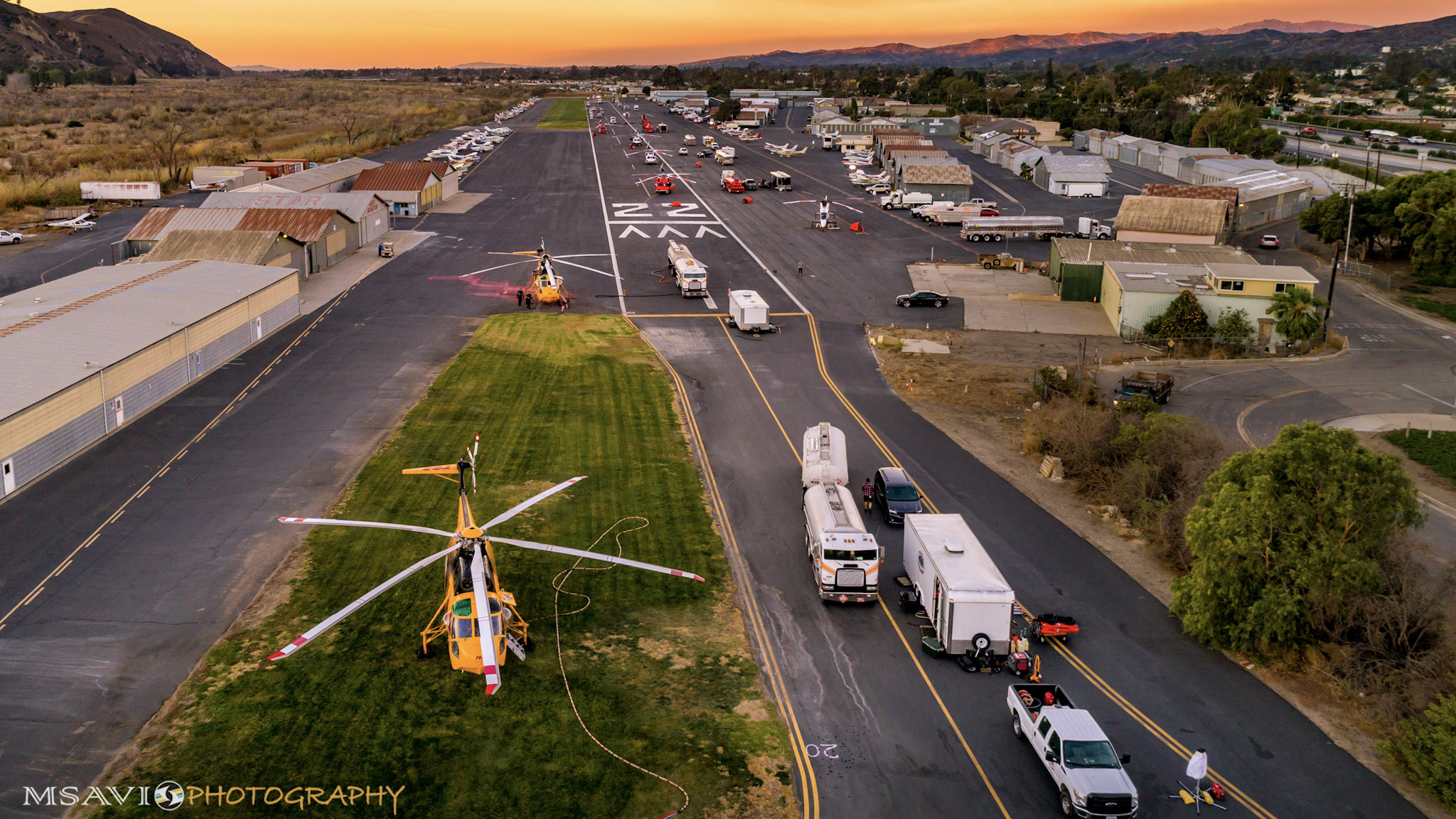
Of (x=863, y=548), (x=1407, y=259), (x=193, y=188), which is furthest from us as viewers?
(x=193, y=188)

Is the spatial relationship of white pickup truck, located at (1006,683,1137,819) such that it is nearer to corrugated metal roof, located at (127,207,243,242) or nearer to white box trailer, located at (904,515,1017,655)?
white box trailer, located at (904,515,1017,655)

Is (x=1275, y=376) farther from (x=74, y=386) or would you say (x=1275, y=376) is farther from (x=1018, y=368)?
(x=74, y=386)

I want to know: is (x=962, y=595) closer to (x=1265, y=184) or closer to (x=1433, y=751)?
(x=1433, y=751)

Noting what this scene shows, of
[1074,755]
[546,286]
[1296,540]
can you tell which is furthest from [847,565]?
[546,286]

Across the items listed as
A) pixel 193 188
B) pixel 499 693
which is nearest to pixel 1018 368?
pixel 499 693

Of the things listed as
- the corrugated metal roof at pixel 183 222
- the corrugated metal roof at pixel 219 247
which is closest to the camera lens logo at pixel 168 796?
the corrugated metal roof at pixel 219 247
